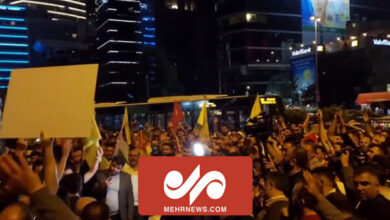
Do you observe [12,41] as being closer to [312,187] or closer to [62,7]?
[62,7]

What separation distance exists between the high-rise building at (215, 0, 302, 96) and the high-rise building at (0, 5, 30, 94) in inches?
1907

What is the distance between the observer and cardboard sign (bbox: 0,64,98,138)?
12.5ft

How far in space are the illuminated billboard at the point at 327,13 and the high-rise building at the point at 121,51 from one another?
48074 mm

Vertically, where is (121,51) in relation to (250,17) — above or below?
below

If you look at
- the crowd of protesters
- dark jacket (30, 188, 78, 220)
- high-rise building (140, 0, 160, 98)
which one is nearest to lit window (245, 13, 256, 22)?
high-rise building (140, 0, 160, 98)

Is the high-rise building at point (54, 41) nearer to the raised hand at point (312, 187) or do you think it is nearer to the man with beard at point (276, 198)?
the man with beard at point (276, 198)

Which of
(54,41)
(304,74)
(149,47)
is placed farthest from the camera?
(54,41)

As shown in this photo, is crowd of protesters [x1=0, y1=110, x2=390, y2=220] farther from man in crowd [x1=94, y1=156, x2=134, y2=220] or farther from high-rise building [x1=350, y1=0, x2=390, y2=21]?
high-rise building [x1=350, y1=0, x2=390, y2=21]

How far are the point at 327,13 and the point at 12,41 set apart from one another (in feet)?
230

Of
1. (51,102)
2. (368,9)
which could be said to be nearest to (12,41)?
(368,9)

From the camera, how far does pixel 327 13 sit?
59.0 meters

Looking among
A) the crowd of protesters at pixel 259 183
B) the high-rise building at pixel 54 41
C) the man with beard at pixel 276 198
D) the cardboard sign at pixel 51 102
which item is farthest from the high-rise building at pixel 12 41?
the man with beard at pixel 276 198

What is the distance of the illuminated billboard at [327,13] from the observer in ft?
188

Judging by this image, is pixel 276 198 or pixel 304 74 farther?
pixel 304 74
